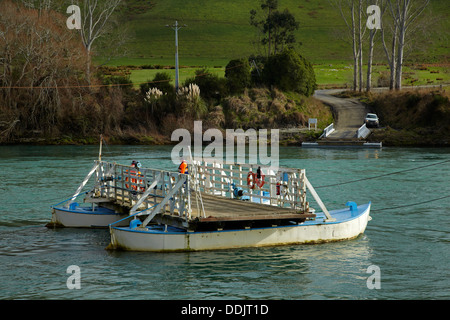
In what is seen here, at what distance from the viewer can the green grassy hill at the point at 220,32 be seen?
13912 centimetres

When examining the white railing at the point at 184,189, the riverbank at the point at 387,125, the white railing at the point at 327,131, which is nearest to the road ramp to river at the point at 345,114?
the white railing at the point at 327,131

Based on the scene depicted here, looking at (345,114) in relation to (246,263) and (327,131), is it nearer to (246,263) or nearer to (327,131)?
(327,131)

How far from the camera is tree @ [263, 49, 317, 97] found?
72188 mm

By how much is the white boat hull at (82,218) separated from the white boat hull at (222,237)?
4.43 metres

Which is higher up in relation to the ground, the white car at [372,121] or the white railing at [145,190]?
the white car at [372,121]

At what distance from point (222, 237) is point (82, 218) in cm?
759

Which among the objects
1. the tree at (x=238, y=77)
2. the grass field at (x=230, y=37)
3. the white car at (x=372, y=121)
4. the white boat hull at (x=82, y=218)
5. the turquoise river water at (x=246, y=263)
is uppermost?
the grass field at (x=230, y=37)

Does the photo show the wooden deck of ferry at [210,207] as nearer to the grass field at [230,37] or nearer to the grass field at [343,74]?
the grass field at [343,74]

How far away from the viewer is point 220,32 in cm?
15725

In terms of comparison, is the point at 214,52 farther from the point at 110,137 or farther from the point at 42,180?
the point at 42,180

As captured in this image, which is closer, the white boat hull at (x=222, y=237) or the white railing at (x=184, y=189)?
the white boat hull at (x=222, y=237)

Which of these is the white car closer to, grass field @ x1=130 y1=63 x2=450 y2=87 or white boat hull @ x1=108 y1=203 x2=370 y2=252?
grass field @ x1=130 y1=63 x2=450 y2=87
